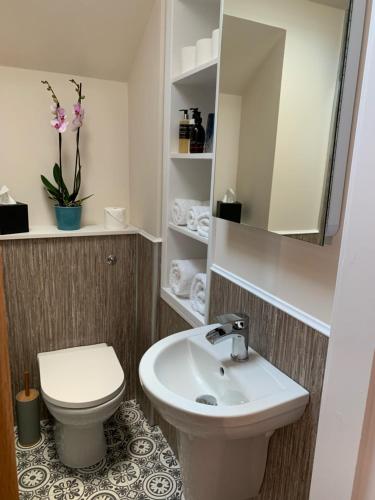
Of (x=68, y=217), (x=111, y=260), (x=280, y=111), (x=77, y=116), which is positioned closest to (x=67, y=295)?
(x=111, y=260)

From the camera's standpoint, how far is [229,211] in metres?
1.34

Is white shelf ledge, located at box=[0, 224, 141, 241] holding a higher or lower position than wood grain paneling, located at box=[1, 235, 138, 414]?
higher

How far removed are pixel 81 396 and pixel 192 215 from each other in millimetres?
945

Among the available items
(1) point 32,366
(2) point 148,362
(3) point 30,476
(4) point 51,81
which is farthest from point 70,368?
(4) point 51,81

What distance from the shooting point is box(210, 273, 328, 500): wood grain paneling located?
3.38ft

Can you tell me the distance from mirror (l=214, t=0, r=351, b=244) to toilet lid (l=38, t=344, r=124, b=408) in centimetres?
99

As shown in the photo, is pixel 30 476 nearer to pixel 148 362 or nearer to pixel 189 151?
pixel 148 362

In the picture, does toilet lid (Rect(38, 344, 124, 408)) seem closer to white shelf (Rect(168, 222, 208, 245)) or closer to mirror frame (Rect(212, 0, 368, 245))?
white shelf (Rect(168, 222, 208, 245))

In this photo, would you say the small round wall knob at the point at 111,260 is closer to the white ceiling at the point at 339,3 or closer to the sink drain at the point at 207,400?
the sink drain at the point at 207,400

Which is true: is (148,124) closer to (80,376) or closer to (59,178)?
(59,178)

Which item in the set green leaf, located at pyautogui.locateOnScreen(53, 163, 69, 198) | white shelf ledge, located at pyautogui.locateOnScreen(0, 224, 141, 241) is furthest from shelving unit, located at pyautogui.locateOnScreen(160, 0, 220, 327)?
green leaf, located at pyautogui.locateOnScreen(53, 163, 69, 198)

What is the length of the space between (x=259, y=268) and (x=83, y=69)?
1515 millimetres

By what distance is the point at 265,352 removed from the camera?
48.5 inches

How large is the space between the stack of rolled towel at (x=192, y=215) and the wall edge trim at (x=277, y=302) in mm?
187
